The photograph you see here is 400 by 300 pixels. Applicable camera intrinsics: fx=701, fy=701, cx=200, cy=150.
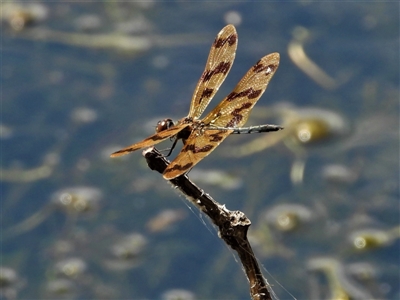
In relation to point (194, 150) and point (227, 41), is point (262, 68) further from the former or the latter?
point (194, 150)

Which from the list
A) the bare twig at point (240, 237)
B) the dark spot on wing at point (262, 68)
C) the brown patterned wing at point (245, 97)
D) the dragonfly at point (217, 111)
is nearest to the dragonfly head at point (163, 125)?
the dragonfly at point (217, 111)

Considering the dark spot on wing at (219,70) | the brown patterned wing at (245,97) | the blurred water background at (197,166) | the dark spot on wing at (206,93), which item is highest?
the blurred water background at (197,166)

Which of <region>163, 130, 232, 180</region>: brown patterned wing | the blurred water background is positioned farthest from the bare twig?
the blurred water background

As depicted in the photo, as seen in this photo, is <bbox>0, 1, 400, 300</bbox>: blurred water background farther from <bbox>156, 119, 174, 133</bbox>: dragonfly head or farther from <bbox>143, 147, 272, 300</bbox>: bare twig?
<bbox>143, 147, 272, 300</bbox>: bare twig

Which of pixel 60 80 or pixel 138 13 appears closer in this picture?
pixel 60 80

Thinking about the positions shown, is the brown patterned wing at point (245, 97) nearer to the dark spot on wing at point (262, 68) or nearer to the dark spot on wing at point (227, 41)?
the dark spot on wing at point (262, 68)

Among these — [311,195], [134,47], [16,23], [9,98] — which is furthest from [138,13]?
[311,195]

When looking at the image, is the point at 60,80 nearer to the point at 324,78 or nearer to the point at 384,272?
the point at 324,78

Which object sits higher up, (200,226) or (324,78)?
(324,78)
